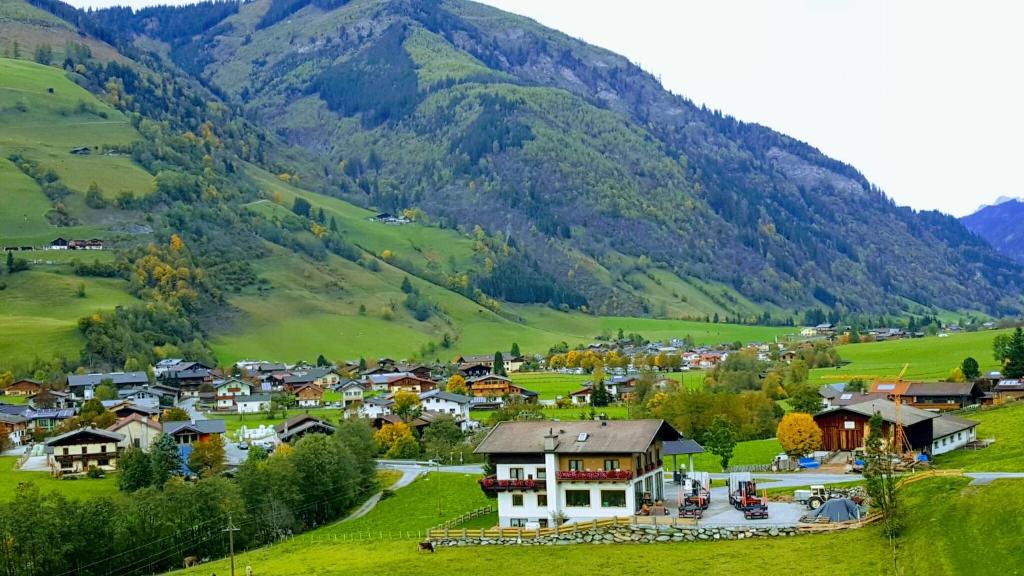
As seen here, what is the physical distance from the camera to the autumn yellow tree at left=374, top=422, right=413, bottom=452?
108062 mm

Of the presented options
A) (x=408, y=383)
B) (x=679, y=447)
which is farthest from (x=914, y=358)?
(x=679, y=447)

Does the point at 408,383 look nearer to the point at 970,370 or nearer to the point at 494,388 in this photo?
the point at 494,388

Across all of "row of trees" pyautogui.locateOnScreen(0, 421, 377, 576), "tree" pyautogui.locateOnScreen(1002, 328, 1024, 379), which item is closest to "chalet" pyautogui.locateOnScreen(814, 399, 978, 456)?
"row of trees" pyautogui.locateOnScreen(0, 421, 377, 576)

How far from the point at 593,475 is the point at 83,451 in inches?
2137

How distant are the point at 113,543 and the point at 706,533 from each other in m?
36.2

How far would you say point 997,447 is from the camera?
74.8 metres

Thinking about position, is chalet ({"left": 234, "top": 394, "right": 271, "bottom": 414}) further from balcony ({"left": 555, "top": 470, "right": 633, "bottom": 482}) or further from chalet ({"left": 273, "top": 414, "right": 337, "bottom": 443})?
balcony ({"left": 555, "top": 470, "right": 633, "bottom": 482})

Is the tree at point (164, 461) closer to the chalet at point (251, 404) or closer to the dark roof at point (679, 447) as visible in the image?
the dark roof at point (679, 447)

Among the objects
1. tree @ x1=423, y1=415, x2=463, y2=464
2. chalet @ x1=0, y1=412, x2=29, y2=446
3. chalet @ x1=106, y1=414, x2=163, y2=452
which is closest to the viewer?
tree @ x1=423, y1=415, x2=463, y2=464

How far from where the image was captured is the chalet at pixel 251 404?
149450 millimetres

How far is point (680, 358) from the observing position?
190500 millimetres

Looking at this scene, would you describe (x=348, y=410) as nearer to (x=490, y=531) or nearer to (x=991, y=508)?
(x=490, y=531)

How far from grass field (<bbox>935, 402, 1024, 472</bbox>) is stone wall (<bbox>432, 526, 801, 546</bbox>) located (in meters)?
16.2

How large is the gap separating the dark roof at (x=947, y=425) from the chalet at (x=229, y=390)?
3893 inches
